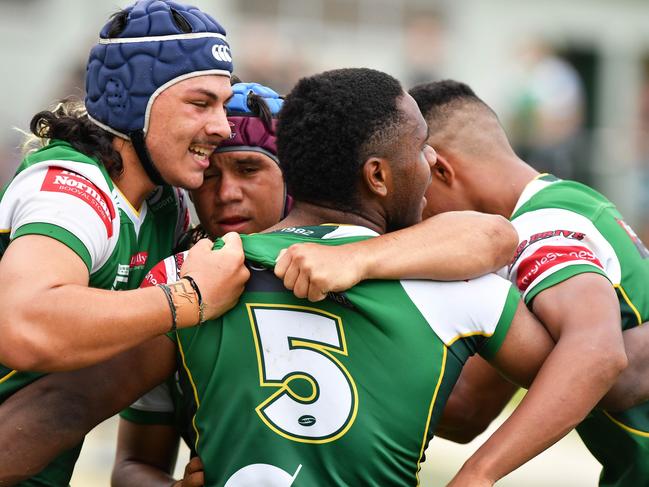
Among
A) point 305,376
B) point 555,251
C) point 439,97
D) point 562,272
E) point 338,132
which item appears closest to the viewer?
point 305,376

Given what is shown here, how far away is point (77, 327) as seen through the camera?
133 inches

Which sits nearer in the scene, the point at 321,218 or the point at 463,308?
the point at 463,308

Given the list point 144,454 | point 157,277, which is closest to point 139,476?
point 144,454

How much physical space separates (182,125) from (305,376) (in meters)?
1.21

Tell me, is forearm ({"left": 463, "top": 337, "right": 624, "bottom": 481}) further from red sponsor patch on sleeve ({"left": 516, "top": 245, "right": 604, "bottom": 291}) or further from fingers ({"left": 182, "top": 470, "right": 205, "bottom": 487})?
fingers ({"left": 182, "top": 470, "right": 205, "bottom": 487})

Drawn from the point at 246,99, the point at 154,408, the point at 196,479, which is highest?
the point at 246,99

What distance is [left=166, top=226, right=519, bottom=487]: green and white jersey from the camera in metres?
3.48

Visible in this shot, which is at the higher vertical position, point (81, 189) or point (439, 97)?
point (81, 189)

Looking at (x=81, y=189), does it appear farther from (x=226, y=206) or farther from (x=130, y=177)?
(x=226, y=206)

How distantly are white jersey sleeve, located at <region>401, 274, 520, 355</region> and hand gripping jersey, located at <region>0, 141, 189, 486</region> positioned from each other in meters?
1.06

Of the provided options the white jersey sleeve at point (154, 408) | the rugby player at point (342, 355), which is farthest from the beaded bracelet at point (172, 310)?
the white jersey sleeve at point (154, 408)

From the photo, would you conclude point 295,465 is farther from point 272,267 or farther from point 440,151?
point 440,151

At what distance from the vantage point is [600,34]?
23.4 m

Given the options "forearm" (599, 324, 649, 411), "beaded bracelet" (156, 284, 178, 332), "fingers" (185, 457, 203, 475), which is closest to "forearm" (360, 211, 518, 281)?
"beaded bracelet" (156, 284, 178, 332)
